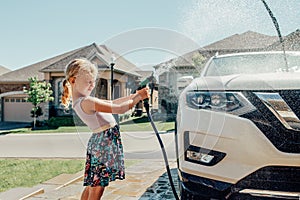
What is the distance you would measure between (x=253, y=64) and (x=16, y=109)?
62.4 ft

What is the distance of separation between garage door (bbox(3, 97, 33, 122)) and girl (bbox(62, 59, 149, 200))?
1818 centimetres

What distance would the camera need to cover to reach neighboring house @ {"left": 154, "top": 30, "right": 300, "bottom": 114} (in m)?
3.57

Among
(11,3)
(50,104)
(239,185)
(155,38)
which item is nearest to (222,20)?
(155,38)

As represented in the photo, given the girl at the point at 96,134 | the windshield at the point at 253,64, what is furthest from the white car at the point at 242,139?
the windshield at the point at 253,64

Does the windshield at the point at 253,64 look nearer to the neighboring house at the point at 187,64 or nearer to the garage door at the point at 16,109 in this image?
the neighboring house at the point at 187,64

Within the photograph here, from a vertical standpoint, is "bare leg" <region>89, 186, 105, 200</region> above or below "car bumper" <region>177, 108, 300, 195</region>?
below

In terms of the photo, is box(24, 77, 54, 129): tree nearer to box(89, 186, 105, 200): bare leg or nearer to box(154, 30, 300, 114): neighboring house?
box(154, 30, 300, 114): neighboring house

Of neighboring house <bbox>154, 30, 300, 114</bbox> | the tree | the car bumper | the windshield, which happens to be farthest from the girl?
the tree

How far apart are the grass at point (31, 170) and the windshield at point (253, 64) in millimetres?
2320

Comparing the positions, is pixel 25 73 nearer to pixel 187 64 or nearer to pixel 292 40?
pixel 292 40

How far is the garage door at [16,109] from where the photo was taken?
1912 centimetres

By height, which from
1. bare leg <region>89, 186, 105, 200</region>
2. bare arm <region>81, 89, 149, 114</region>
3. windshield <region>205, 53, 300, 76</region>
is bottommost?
bare leg <region>89, 186, 105, 200</region>

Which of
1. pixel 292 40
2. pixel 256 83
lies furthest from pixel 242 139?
pixel 292 40

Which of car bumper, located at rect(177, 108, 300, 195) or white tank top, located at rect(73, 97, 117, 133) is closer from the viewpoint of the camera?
car bumper, located at rect(177, 108, 300, 195)
